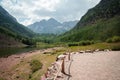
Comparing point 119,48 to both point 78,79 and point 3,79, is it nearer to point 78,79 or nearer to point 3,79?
point 3,79

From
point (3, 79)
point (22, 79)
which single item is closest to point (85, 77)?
point (22, 79)

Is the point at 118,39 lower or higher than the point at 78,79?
higher

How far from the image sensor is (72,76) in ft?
69.6

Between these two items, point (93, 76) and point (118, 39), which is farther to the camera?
point (118, 39)

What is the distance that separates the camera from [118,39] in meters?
74.1

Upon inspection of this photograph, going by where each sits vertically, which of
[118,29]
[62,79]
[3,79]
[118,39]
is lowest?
[3,79]

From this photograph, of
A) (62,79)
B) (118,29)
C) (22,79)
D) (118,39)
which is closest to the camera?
(62,79)

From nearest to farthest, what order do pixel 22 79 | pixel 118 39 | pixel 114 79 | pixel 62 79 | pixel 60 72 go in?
1. pixel 114 79
2. pixel 62 79
3. pixel 60 72
4. pixel 22 79
5. pixel 118 39

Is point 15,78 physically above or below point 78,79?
below

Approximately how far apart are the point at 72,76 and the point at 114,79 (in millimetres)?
4502

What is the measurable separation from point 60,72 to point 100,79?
16.7ft

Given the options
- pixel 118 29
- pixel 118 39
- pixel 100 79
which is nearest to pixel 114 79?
pixel 100 79

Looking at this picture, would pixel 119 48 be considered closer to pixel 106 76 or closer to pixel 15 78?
pixel 15 78

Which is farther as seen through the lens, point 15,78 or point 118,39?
point 118,39
